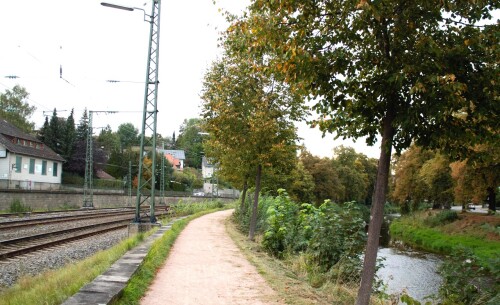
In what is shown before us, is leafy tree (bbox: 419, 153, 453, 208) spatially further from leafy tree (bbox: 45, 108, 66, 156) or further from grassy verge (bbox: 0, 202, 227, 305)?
leafy tree (bbox: 45, 108, 66, 156)

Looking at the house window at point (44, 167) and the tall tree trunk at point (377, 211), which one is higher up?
the house window at point (44, 167)

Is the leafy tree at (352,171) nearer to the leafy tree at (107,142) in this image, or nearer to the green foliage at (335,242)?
the leafy tree at (107,142)

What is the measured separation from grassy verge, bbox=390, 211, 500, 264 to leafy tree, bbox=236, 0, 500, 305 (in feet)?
63.7

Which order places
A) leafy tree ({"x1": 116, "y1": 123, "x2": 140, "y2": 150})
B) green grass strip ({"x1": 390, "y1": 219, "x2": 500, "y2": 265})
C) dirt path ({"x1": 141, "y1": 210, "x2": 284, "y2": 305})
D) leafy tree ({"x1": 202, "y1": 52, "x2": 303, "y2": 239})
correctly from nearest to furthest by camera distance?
dirt path ({"x1": 141, "y1": 210, "x2": 284, "y2": 305}) < leafy tree ({"x1": 202, "y1": 52, "x2": 303, "y2": 239}) < green grass strip ({"x1": 390, "y1": 219, "x2": 500, "y2": 265}) < leafy tree ({"x1": 116, "y1": 123, "x2": 140, "y2": 150})

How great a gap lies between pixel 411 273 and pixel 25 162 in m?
40.7

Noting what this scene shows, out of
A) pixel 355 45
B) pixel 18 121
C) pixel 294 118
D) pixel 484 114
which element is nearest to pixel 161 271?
pixel 355 45

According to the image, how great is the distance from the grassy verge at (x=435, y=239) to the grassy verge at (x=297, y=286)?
15782 millimetres

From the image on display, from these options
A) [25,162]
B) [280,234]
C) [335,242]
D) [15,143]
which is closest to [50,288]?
[335,242]

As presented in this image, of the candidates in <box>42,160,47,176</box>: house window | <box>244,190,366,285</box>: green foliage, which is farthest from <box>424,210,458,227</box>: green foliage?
<box>42,160,47,176</box>: house window

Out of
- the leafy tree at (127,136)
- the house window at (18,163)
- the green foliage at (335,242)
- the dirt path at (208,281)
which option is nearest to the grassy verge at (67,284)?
the dirt path at (208,281)

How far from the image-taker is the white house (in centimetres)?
4231

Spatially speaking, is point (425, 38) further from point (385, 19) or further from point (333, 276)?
point (333, 276)

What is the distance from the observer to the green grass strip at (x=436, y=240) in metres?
25.2

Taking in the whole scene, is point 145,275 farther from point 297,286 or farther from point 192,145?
point 192,145
